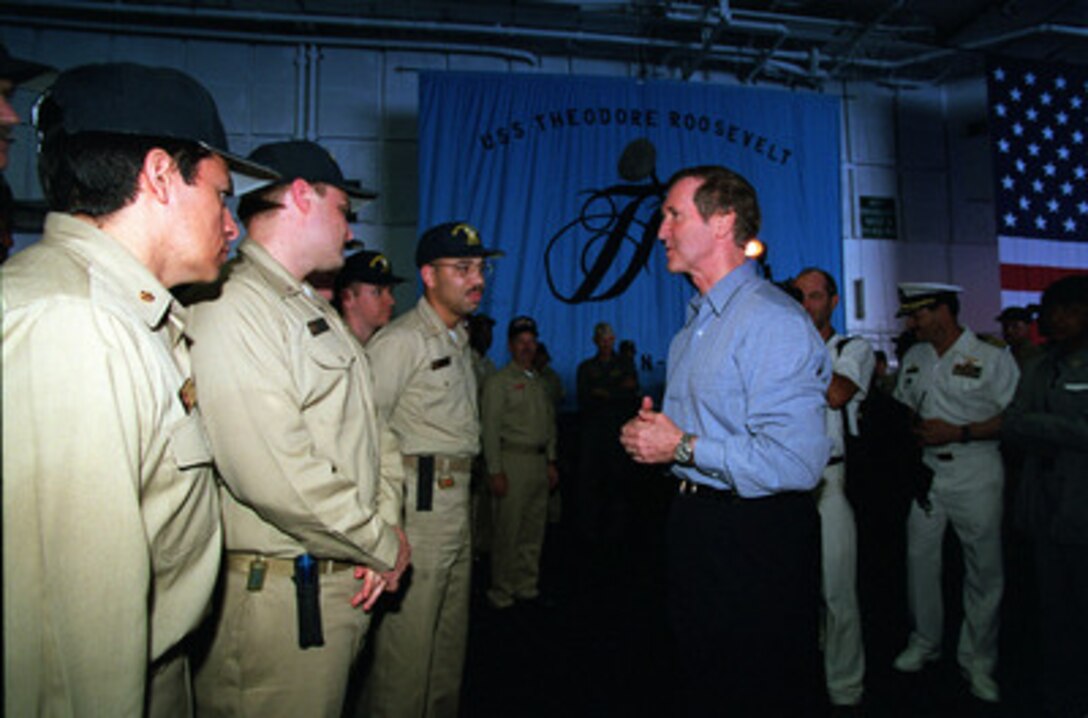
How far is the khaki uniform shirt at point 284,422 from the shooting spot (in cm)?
146

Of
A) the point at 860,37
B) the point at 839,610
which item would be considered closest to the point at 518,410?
the point at 839,610

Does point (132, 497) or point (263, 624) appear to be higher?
point (132, 497)

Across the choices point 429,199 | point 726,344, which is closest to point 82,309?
point 726,344

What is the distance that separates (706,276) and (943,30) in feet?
28.6

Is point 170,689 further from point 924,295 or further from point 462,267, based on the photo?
point 924,295

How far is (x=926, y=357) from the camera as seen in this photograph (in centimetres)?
354

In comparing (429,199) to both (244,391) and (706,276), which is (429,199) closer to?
(706,276)

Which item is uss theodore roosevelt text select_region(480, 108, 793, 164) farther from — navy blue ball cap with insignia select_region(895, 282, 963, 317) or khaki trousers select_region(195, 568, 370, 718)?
khaki trousers select_region(195, 568, 370, 718)

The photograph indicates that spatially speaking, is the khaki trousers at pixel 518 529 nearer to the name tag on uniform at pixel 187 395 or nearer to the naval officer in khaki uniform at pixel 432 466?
the naval officer in khaki uniform at pixel 432 466

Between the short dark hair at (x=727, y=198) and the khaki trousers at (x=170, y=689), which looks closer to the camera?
the khaki trousers at (x=170, y=689)

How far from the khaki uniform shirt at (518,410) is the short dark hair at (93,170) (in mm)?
3429

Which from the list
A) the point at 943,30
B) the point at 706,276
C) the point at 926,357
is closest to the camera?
the point at 706,276

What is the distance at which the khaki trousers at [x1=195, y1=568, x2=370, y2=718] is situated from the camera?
154cm

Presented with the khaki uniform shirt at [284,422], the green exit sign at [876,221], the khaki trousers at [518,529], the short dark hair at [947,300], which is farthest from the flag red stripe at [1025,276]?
the khaki uniform shirt at [284,422]
